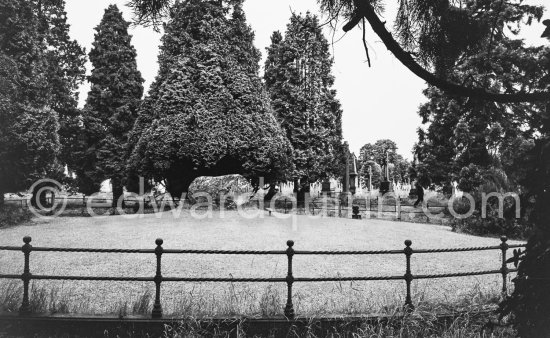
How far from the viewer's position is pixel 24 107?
20.6 m

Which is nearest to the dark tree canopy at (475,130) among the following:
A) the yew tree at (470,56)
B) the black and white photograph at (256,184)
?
the black and white photograph at (256,184)

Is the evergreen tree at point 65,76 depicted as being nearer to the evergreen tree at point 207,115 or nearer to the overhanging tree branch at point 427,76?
the evergreen tree at point 207,115

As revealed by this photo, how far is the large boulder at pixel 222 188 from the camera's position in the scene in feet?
72.6

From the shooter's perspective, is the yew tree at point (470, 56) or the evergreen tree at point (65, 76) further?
the evergreen tree at point (65, 76)

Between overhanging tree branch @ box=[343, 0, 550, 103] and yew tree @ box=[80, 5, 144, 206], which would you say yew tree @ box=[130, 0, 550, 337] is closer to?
overhanging tree branch @ box=[343, 0, 550, 103]

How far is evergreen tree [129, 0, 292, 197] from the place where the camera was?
2241 cm

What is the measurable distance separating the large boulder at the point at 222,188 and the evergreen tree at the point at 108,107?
418 inches

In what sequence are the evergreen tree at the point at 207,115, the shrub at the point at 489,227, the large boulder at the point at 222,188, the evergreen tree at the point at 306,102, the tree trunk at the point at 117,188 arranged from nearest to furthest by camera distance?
the shrub at the point at 489,227
the large boulder at the point at 222,188
the evergreen tree at the point at 207,115
the tree trunk at the point at 117,188
the evergreen tree at the point at 306,102

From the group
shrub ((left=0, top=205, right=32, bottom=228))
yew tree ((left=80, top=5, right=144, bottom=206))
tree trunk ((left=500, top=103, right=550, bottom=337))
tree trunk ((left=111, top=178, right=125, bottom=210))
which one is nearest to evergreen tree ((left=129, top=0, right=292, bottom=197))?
shrub ((left=0, top=205, right=32, bottom=228))

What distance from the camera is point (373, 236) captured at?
16.3 meters

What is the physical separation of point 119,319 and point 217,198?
1624cm

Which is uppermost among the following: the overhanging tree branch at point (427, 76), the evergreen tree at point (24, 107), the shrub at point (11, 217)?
the evergreen tree at point (24, 107)

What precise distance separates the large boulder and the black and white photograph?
0.08 metres

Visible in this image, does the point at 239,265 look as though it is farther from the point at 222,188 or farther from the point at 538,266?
the point at 222,188
